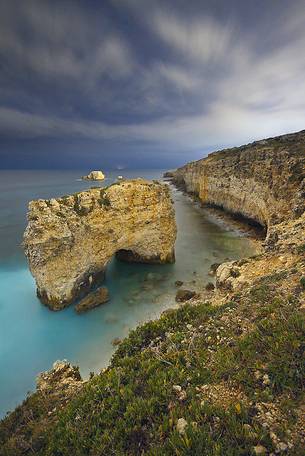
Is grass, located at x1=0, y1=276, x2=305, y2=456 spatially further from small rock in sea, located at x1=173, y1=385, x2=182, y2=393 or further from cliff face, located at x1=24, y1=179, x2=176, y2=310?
cliff face, located at x1=24, y1=179, x2=176, y2=310

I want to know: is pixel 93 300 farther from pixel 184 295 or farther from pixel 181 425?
pixel 181 425

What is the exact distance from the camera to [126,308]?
18.9 metres

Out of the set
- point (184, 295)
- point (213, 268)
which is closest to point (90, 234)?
point (184, 295)

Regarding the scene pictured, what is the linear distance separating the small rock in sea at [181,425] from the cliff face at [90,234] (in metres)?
15.4

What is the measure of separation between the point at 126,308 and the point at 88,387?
12927mm

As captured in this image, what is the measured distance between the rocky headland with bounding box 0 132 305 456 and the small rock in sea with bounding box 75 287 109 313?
1061cm

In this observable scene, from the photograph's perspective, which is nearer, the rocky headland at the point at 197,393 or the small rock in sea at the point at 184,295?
the rocky headland at the point at 197,393

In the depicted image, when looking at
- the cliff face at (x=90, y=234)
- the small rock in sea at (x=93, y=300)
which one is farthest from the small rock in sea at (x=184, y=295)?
the cliff face at (x=90, y=234)

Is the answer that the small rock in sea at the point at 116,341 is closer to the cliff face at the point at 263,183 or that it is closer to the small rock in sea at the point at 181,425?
the small rock in sea at the point at 181,425

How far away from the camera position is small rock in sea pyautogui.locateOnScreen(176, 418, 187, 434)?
14.2ft

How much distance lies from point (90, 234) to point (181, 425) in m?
17.2

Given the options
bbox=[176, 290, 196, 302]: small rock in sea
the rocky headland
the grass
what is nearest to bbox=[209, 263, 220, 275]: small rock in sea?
bbox=[176, 290, 196, 302]: small rock in sea

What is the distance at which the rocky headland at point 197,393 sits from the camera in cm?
423

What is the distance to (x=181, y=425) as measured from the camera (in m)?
4.43
